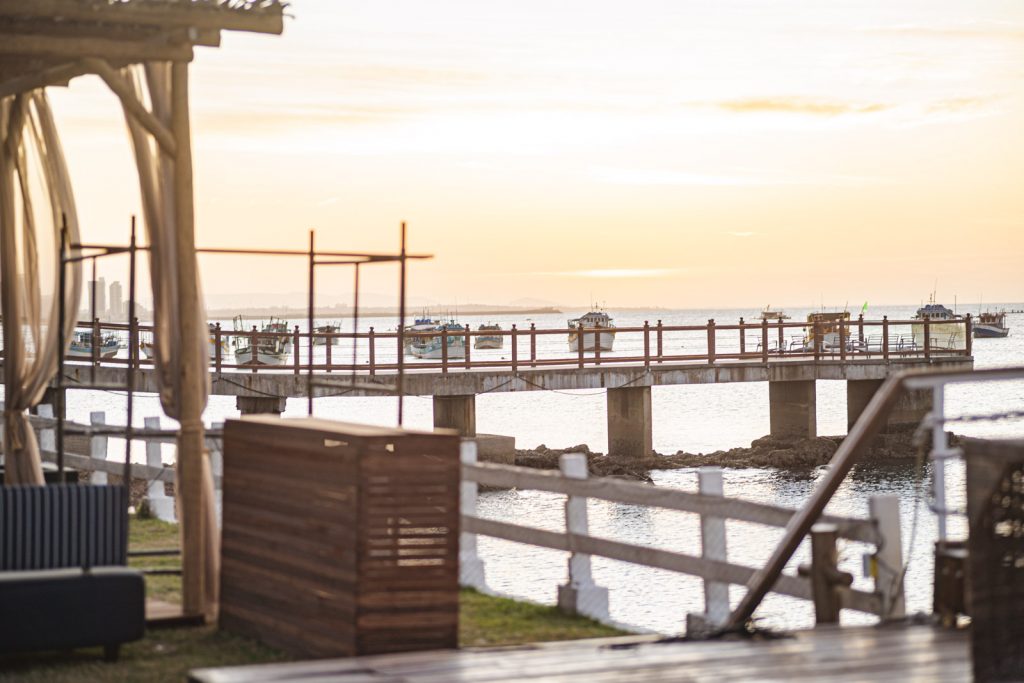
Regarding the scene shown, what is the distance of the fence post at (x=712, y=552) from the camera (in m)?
8.51

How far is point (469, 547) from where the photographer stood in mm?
10594

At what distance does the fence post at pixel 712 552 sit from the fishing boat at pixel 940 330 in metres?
23.3

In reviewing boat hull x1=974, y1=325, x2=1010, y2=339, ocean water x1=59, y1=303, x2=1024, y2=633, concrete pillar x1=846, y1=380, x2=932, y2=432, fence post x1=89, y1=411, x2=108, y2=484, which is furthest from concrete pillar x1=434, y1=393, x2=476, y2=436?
boat hull x1=974, y1=325, x2=1010, y2=339

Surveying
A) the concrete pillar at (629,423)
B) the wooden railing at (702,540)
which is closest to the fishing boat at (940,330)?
the concrete pillar at (629,423)

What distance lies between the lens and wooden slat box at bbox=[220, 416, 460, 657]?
22.0 feet

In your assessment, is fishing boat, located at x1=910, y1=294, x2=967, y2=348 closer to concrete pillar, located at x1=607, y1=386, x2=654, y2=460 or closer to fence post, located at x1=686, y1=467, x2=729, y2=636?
concrete pillar, located at x1=607, y1=386, x2=654, y2=460

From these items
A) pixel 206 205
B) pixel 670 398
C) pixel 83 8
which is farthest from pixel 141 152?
pixel 670 398

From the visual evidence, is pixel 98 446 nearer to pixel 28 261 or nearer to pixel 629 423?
pixel 28 261

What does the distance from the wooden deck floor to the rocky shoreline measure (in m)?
25.1

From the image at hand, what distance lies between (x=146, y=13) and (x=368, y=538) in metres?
3.77

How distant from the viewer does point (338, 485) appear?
6.84m

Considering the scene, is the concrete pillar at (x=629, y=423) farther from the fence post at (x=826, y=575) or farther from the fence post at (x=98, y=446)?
the fence post at (x=826, y=575)

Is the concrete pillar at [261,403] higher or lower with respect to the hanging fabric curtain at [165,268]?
lower

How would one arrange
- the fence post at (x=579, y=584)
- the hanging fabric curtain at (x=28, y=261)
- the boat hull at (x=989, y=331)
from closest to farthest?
the fence post at (x=579, y=584) → the hanging fabric curtain at (x=28, y=261) → the boat hull at (x=989, y=331)
